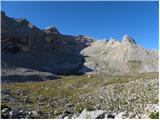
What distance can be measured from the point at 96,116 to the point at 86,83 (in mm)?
94674

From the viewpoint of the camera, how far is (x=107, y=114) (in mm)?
25875

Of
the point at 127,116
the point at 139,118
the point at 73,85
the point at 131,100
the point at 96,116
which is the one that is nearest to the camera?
the point at 139,118

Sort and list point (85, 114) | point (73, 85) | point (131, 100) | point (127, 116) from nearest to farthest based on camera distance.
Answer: point (127, 116), point (85, 114), point (131, 100), point (73, 85)

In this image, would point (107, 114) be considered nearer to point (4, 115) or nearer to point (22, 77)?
point (4, 115)

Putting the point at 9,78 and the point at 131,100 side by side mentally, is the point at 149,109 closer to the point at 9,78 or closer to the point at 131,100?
the point at 131,100

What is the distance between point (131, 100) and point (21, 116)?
66.3ft

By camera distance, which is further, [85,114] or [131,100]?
[131,100]

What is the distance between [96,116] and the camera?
2578 cm

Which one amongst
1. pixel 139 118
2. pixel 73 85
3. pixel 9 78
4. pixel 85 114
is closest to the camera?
pixel 139 118

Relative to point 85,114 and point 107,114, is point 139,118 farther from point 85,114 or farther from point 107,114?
point 85,114

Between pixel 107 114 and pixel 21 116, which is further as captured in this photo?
pixel 21 116

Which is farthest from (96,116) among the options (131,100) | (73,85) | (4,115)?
(73,85)

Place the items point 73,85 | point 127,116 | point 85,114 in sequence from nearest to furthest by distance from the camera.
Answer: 1. point 127,116
2. point 85,114
3. point 73,85

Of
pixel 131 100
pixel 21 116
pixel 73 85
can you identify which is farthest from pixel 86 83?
pixel 21 116
